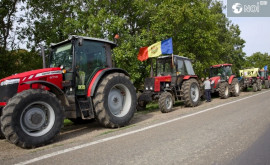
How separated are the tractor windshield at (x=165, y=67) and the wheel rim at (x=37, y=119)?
6.38 m

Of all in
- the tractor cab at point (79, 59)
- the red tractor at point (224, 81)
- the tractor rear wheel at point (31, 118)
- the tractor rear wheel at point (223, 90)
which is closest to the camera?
the tractor rear wheel at point (31, 118)

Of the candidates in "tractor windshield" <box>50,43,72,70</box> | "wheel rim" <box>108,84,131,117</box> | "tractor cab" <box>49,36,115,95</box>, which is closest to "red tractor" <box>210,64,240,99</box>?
"wheel rim" <box>108,84,131,117</box>

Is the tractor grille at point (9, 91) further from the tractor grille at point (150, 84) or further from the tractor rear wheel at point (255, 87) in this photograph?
the tractor rear wheel at point (255, 87)

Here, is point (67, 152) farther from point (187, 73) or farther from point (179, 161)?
point (187, 73)

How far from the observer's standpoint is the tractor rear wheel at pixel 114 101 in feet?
18.1

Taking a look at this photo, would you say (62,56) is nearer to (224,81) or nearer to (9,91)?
(9,91)

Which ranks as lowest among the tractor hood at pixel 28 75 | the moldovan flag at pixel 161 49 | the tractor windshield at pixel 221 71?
the tractor hood at pixel 28 75

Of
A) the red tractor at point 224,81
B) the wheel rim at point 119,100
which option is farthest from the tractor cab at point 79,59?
the red tractor at point 224,81

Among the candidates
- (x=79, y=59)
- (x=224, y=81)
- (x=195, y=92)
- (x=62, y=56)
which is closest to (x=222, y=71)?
(x=224, y=81)

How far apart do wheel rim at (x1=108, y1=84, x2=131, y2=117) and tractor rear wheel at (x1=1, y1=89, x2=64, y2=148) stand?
1.70 m

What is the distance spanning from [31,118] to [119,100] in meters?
2.57

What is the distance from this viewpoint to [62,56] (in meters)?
5.84

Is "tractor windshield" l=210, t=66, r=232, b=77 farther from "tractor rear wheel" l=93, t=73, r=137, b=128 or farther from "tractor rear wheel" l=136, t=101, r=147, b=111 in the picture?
"tractor rear wheel" l=93, t=73, r=137, b=128

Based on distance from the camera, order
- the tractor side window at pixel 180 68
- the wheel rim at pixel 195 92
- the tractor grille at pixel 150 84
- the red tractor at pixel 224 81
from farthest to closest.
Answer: the red tractor at pixel 224 81 < the wheel rim at pixel 195 92 < the tractor side window at pixel 180 68 < the tractor grille at pixel 150 84
